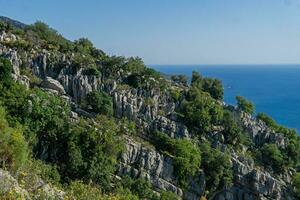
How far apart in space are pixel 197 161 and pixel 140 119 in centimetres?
895

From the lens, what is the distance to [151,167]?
1941 inches

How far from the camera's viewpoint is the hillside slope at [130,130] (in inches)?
1747

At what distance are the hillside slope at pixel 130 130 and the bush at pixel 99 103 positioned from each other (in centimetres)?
12

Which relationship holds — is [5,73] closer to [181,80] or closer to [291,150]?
[181,80]

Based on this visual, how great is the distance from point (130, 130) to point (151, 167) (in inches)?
208

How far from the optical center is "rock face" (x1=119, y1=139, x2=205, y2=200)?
157ft

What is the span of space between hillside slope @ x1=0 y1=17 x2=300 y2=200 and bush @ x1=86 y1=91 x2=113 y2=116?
119 mm

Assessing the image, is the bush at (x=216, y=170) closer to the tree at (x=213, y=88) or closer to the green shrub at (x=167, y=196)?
the green shrub at (x=167, y=196)

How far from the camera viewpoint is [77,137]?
45375 mm

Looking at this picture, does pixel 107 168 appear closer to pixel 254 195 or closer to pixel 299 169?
pixel 254 195

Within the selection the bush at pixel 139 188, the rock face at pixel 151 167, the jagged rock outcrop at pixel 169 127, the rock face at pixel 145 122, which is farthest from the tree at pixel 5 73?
the jagged rock outcrop at pixel 169 127

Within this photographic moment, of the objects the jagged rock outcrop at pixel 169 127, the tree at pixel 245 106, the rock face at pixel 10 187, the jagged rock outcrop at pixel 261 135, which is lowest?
the jagged rock outcrop at pixel 261 135

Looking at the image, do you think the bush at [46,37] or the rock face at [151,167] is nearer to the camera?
the rock face at [151,167]

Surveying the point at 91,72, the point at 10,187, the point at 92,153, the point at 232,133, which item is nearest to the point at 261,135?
the point at 232,133
